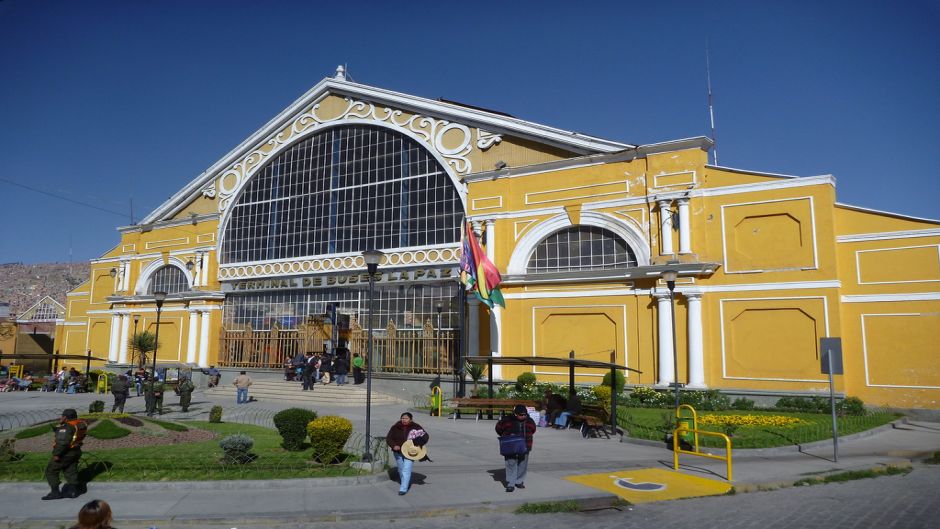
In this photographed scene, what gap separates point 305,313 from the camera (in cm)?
3662

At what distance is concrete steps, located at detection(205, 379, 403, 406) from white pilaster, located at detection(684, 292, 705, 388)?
1252 cm

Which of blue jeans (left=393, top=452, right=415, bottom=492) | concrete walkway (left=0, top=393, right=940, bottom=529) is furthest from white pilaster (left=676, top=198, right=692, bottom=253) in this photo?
blue jeans (left=393, top=452, right=415, bottom=492)

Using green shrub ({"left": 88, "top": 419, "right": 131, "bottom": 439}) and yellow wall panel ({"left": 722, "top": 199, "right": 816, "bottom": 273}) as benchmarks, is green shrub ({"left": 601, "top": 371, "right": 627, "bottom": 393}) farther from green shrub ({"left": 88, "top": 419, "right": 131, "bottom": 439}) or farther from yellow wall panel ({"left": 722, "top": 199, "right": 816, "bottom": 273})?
green shrub ({"left": 88, "top": 419, "right": 131, "bottom": 439})

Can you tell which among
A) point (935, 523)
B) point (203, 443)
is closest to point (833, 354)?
point (935, 523)

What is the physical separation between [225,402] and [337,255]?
1007 centimetres

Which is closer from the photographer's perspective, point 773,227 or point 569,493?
point 569,493

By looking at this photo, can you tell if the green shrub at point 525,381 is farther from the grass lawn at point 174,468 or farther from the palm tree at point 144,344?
the palm tree at point 144,344

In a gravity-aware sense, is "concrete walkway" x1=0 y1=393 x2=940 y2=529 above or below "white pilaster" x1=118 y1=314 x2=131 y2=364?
below

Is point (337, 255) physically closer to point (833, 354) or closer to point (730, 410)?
point (730, 410)

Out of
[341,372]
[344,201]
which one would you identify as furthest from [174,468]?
[344,201]

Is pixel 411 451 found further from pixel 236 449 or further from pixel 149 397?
pixel 149 397

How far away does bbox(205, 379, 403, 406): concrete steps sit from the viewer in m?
27.3

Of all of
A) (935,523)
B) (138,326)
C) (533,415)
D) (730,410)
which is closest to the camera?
(935,523)

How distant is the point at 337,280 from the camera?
35281 millimetres
